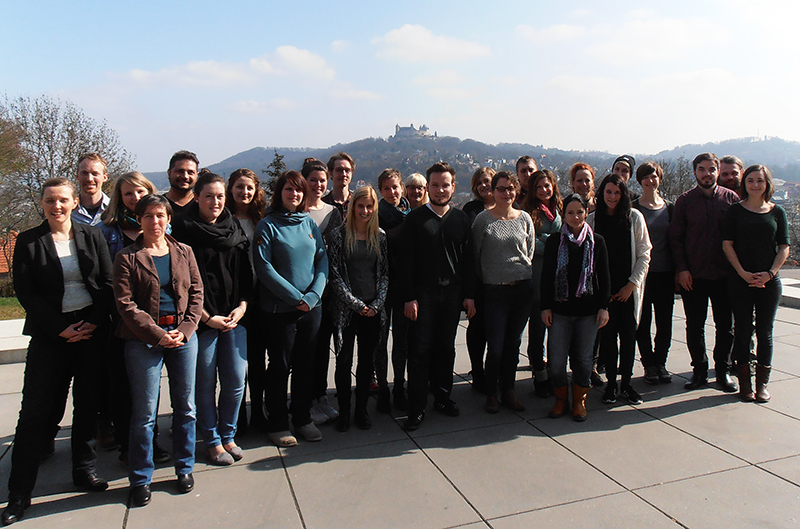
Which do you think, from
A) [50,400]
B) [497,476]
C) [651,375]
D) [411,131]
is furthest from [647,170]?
[411,131]

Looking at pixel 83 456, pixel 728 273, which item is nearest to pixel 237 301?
pixel 83 456

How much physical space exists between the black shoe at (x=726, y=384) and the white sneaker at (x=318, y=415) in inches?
147

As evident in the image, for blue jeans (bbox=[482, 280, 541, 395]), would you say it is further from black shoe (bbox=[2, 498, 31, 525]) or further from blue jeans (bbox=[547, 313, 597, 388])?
black shoe (bbox=[2, 498, 31, 525])

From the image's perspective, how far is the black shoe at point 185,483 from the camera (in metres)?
3.08

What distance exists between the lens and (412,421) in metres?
3.97

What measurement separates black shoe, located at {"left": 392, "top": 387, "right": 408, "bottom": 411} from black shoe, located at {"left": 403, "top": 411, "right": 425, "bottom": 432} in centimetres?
42

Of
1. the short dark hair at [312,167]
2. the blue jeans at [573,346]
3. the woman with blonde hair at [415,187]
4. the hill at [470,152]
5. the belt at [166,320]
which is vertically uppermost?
the hill at [470,152]

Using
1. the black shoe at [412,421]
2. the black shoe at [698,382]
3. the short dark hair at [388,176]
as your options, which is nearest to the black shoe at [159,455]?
the black shoe at [412,421]

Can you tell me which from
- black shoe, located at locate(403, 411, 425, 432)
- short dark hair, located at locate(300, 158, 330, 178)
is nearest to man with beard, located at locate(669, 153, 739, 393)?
black shoe, located at locate(403, 411, 425, 432)

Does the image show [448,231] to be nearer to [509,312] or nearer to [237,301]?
[509,312]

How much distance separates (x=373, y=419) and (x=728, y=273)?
3.59m

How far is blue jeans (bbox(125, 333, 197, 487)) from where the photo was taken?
2975 mm

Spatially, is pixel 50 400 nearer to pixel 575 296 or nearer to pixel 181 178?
pixel 181 178

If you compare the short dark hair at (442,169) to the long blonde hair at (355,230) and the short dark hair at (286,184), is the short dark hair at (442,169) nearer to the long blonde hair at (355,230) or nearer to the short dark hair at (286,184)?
the long blonde hair at (355,230)
